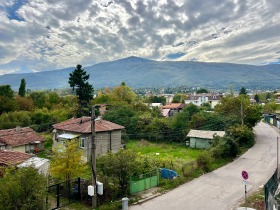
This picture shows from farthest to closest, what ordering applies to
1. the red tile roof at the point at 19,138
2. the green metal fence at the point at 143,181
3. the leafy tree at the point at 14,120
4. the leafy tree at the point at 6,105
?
1. the leafy tree at the point at 6,105
2. the leafy tree at the point at 14,120
3. the red tile roof at the point at 19,138
4. the green metal fence at the point at 143,181

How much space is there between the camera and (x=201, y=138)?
120 ft

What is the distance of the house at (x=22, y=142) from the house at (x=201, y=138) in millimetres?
21685

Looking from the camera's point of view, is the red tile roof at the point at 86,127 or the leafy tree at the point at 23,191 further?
the red tile roof at the point at 86,127

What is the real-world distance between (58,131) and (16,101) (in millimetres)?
33477

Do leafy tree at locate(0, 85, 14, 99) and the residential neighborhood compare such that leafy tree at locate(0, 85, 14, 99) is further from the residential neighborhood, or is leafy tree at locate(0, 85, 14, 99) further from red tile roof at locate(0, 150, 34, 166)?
red tile roof at locate(0, 150, 34, 166)

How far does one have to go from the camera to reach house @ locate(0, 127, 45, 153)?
30.8 m

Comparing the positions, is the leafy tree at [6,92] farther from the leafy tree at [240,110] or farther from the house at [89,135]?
the leafy tree at [240,110]

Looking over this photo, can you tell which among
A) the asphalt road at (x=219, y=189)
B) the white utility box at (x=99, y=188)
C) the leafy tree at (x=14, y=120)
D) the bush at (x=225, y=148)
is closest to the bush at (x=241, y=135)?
the bush at (x=225, y=148)

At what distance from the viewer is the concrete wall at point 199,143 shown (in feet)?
119

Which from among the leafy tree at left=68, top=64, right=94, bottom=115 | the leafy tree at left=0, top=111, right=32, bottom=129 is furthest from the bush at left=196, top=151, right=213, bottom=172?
the leafy tree at left=0, top=111, right=32, bottom=129

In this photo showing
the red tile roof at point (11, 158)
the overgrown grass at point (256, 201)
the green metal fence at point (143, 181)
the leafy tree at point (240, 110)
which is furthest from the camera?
the leafy tree at point (240, 110)

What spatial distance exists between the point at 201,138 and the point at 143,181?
1997cm

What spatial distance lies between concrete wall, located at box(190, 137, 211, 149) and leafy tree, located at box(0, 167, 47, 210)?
27914 millimetres

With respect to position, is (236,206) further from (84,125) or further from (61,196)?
(84,125)
